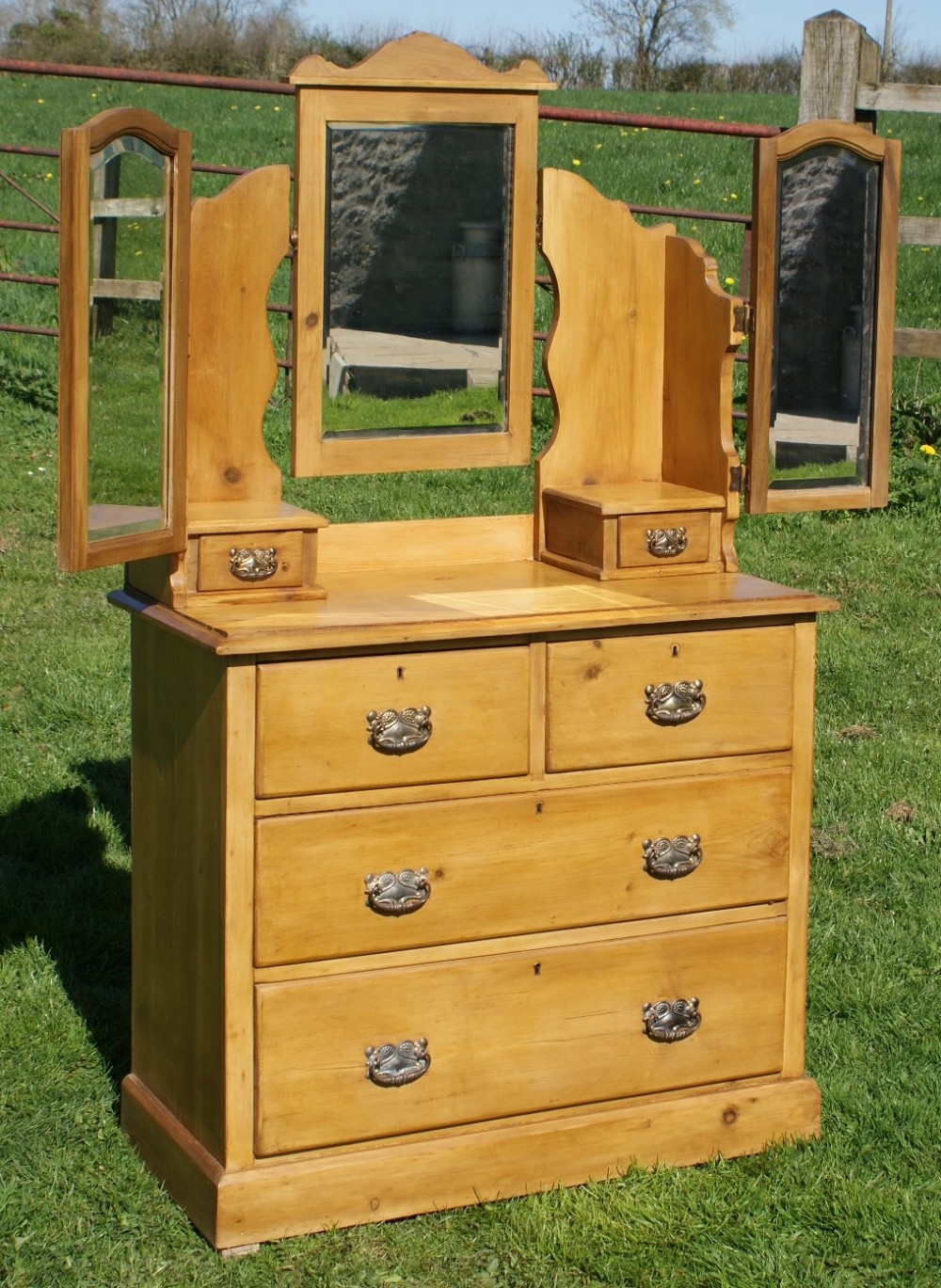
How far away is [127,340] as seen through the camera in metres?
3.29

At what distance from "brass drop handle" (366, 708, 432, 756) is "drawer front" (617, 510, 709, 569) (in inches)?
27.2

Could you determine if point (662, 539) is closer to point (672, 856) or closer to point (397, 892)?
point (672, 856)

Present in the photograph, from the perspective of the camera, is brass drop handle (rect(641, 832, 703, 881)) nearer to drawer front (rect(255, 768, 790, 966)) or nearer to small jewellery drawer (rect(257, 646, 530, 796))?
drawer front (rect(255, 768, 790, 966))

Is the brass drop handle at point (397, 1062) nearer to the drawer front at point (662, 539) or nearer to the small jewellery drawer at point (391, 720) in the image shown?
the small jewellery drawer at point (391, 720)

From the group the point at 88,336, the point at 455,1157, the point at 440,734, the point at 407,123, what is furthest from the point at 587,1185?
the point at 407,123

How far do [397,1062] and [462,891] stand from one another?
0.35 m

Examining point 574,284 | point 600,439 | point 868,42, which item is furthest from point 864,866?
point 868,42

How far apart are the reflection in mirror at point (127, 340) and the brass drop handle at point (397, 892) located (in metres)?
0.79

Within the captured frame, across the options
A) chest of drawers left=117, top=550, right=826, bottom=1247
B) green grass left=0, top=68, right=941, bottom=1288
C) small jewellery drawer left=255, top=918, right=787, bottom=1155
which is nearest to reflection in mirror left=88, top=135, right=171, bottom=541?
chest of drawers left=117, top=550, right=826, bottom=1247

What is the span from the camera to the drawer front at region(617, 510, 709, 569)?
3865 mm

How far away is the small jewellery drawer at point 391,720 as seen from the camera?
3309 mm

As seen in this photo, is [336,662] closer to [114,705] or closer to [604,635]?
[604,635]

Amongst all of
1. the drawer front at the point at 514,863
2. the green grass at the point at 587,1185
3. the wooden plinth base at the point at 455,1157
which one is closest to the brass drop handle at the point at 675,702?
the drawer front at the point at 514,863

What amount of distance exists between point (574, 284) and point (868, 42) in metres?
4.29
